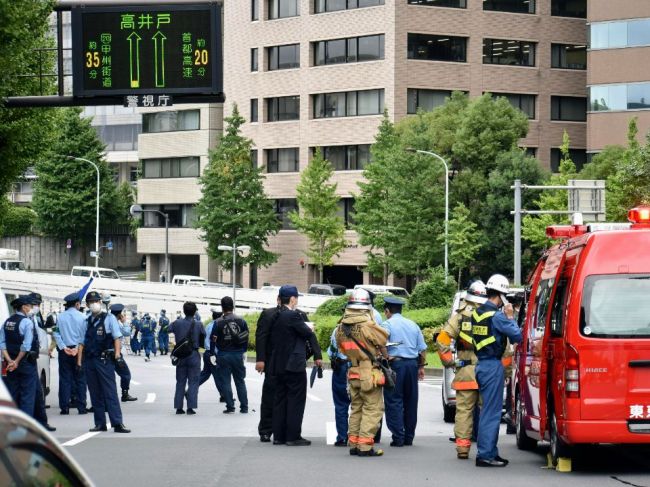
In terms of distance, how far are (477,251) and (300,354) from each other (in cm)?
4851

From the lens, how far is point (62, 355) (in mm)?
21391

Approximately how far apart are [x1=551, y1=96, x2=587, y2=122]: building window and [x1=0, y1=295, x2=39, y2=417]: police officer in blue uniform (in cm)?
6374

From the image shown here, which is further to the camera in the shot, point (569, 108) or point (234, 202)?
point (569, 108)

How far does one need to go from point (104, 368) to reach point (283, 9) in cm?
6511

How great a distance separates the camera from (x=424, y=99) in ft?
248

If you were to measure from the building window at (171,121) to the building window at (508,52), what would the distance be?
2019 centimetres

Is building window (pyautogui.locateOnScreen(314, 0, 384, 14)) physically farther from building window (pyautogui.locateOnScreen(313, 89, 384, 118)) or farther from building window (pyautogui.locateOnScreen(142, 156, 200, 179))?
building window (pyautogui.locateOnScreen(142, 156, 200, 179))

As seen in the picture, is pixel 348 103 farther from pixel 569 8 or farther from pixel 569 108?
pixel 569 8

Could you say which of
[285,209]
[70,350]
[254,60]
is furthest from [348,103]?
[70,350]

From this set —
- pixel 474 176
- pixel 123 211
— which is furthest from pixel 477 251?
pixel 123 211

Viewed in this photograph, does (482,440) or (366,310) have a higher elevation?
(366,310)

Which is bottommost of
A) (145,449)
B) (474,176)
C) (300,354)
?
(145,449)

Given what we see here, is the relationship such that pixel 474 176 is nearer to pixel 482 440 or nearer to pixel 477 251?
pixel 477 251

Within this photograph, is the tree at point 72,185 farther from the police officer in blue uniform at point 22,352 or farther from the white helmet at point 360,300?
the white helmet at point 360,300
